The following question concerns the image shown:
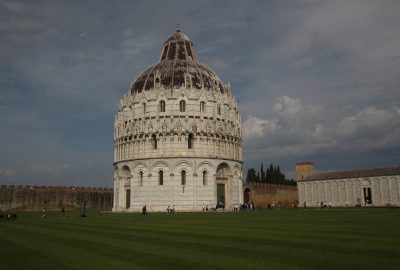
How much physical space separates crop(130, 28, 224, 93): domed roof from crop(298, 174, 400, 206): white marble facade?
34.0 m

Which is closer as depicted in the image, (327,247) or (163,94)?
(327,247)

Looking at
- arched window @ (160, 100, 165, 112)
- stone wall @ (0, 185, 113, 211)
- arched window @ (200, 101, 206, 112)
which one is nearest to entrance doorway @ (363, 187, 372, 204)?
arched window @ (200, 101, 206, 112)

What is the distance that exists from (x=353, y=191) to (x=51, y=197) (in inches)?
2287

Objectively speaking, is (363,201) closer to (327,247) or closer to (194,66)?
(194,66)

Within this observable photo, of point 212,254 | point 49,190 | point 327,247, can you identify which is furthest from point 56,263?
point 49,190

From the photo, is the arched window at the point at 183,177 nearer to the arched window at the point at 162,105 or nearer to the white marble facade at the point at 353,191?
the arched window at the point at 162,105

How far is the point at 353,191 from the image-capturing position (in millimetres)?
83812

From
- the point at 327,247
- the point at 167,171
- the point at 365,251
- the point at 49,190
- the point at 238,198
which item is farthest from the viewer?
the point at 49,190

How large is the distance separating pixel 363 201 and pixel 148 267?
→ 78.5 meters

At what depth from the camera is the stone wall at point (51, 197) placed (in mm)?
70688

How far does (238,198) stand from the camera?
69188mm

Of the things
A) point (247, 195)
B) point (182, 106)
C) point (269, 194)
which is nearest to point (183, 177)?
point (182, 106)

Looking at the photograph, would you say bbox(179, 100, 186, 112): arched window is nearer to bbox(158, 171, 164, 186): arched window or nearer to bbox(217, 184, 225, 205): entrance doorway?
bbox(158, 171, 164, 186): arched window

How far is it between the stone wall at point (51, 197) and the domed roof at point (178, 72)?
23.6 m
